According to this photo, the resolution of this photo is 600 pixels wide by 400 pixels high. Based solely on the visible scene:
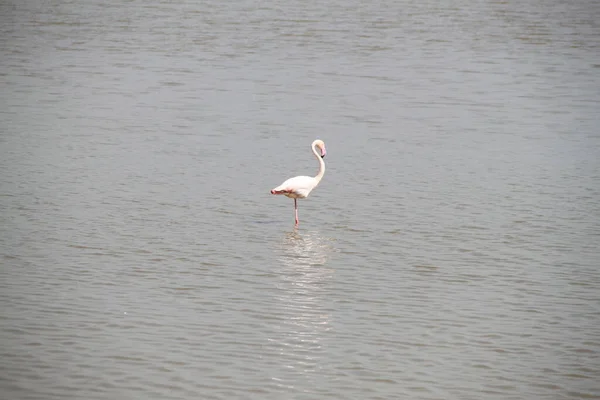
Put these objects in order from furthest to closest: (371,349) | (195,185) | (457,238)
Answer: (195,185)
(457,238)
(371,349)

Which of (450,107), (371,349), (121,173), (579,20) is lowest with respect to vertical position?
(579,20)

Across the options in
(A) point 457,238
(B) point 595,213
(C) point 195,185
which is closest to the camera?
(A) point 457,238

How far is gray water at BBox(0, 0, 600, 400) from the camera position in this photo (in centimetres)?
858

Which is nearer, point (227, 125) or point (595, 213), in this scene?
point (595, 213)

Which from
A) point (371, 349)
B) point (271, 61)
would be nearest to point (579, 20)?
point (271, 61)

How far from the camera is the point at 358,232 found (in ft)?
41.9

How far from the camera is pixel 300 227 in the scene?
43.0 feet

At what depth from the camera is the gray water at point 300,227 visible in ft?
28.1

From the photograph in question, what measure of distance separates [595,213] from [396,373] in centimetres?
628

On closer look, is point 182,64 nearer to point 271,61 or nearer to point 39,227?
point 271,61

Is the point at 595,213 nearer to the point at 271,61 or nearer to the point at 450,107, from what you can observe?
the point at 450,107

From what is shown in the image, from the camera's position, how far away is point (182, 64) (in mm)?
26625

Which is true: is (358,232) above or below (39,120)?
above

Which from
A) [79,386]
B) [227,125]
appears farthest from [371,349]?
[227,125]
